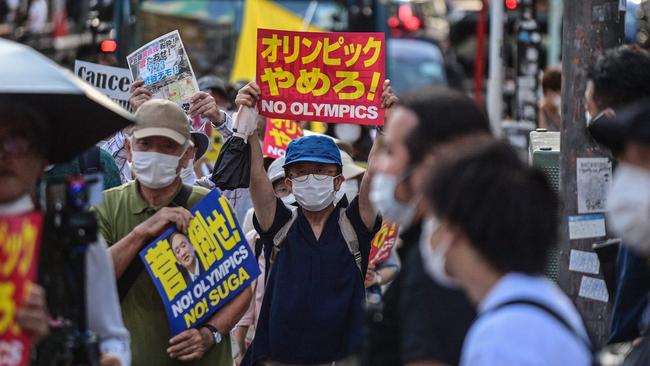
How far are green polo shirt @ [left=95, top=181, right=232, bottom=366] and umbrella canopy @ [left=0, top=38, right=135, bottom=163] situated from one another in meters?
1.28

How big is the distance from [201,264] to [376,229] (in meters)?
0.97

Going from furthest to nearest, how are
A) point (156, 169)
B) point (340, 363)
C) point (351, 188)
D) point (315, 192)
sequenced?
1. point (351, 188)
2. point (315, 192)
3. point (340, 363)
4. point (156, 169)

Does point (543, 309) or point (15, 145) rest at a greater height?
point (15, 145)

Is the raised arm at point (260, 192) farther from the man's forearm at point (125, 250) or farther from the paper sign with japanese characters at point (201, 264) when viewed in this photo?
the man's forearm at point (125, 250)

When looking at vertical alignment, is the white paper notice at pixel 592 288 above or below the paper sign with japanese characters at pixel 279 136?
below

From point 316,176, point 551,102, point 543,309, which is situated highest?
point 543,309

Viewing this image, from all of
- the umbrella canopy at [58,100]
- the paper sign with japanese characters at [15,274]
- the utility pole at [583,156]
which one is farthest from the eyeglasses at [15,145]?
the utility pole at [583,156]

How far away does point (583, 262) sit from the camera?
724cm

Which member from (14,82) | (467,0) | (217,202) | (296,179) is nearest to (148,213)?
(217,202)

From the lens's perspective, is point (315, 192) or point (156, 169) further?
point (315, 192)

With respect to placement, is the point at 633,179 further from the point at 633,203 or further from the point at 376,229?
the point at 376,229

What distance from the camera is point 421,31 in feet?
110

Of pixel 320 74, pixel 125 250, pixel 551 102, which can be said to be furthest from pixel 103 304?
pixel 551 102

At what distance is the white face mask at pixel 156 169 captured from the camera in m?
6.02
